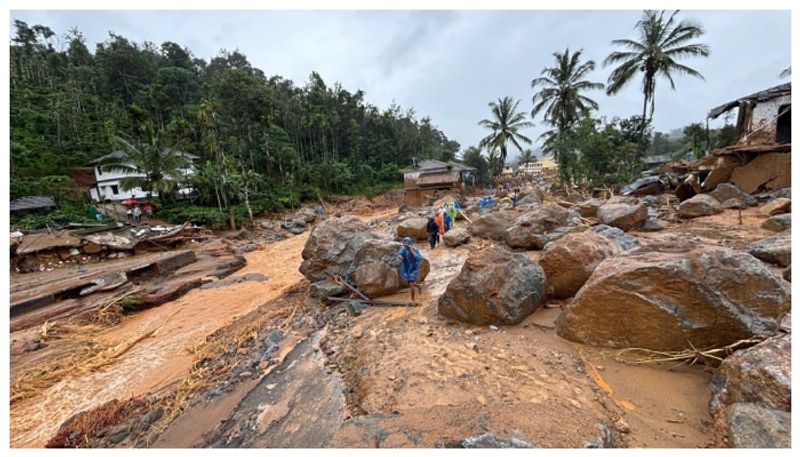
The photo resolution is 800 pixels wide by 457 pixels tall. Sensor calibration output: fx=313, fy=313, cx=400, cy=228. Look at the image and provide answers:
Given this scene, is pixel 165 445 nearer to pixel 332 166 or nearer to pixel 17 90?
pixel 332 166

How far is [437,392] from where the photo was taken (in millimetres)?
3326

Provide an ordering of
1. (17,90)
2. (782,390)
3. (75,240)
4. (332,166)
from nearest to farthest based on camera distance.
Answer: (782,390), (75,240), (17,90), (332,166)

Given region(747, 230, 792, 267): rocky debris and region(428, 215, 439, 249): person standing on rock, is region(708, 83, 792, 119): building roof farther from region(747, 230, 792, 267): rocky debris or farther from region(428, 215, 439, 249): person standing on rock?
region(428, 215, 439, 249): person standing on rock

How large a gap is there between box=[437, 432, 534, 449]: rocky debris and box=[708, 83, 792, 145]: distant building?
17405 millimetres

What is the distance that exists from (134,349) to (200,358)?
2246mm

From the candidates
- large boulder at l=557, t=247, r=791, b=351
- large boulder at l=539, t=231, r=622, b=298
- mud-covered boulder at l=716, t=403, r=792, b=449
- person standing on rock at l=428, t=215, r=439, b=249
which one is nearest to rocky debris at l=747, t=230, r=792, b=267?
large boulder at l=539, t=231, r=622, b=298

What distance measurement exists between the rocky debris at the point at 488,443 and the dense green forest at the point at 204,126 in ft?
75.9

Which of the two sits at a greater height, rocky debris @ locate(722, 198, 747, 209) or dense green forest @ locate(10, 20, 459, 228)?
Result: dense green forest @ locate(10, 20, 459, 228)

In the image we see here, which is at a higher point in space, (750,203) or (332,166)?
(332,166)

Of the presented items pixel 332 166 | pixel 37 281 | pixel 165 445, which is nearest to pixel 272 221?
pixel 332 166

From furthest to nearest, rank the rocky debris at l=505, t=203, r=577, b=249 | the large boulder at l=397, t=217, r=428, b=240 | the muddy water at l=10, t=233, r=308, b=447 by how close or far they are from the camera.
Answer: the large boulder at l=397, t=217, r=428, b=240, the rocky debris at l=505, t=203, r=577, b=249, the muddy water at l=10, t=233, r=308, b=447

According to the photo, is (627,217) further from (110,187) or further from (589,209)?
(110,187)

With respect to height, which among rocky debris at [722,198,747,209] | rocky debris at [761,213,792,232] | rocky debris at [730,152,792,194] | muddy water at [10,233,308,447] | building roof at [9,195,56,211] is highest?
building roof at [9,195,56,211]

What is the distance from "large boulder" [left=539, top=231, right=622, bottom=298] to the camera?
201 inches
